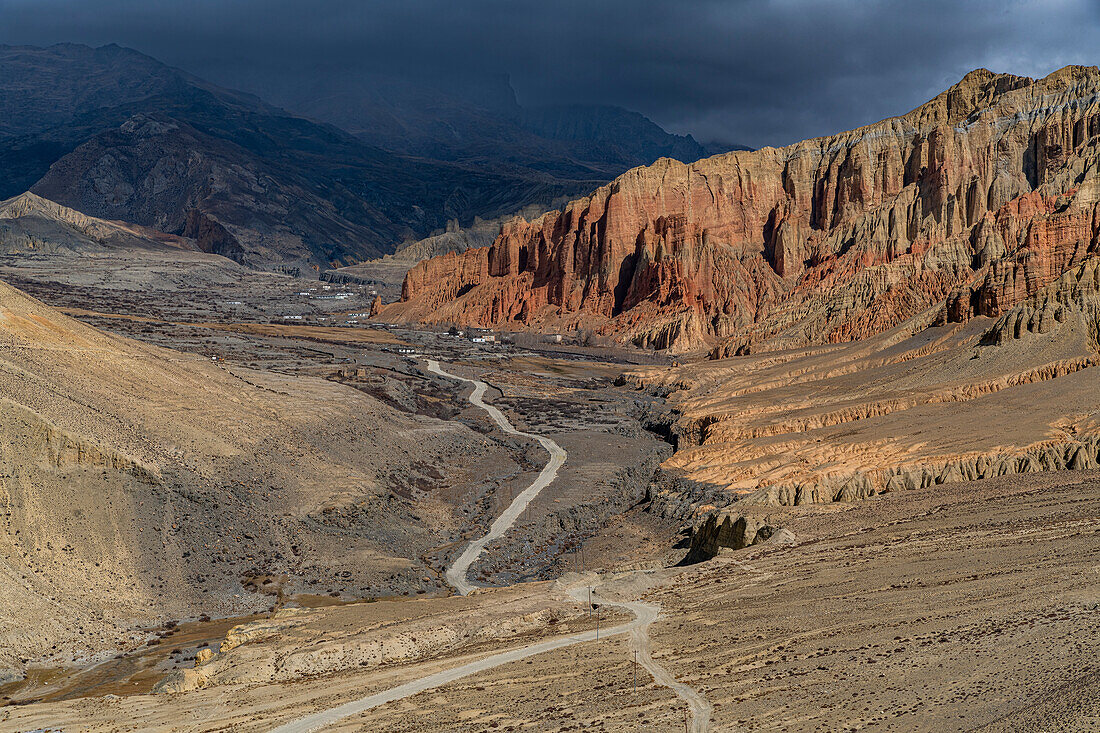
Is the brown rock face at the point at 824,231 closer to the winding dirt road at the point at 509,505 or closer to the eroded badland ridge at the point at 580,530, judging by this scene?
the eroded badland ridge at the point at 580,530

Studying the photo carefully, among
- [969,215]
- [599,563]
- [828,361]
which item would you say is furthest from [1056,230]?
[599,563]

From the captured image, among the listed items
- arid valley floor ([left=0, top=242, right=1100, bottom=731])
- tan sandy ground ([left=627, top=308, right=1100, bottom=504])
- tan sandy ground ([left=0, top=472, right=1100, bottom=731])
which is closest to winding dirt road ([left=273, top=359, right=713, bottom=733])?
arid valley floor ([left=0, top=242, right=1100, bottom=731])

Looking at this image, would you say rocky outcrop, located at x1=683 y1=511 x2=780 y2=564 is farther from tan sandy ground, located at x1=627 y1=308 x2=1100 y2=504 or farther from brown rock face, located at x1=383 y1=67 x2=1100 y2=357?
brown rock face, located at x1=383 y1=67 x2=1100 y2=357

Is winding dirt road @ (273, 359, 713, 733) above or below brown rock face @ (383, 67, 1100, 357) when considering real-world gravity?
below

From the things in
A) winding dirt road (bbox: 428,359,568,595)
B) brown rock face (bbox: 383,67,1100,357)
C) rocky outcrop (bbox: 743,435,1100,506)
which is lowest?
winding dirt road (bbox: 428,359,568,595)

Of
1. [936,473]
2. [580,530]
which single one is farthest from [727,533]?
[580,530]

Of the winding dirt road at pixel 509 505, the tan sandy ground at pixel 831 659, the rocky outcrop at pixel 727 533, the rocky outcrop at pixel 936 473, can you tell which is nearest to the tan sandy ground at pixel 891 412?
the rocky outcrop at pixel 936 473

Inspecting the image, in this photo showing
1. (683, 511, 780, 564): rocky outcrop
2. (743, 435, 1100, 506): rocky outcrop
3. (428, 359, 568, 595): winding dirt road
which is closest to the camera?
(683, 511, 780, 564): rocky outcrop
